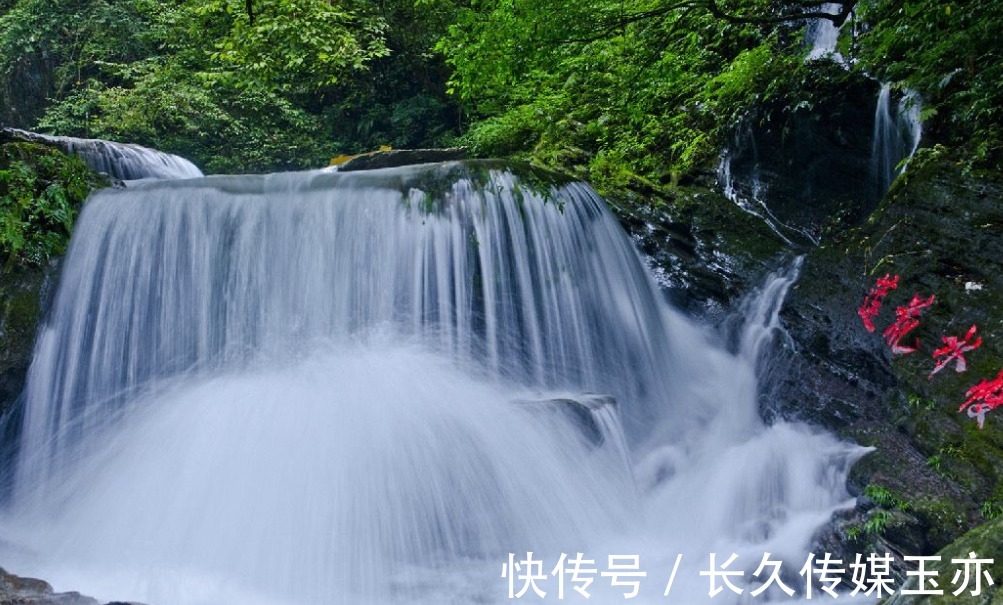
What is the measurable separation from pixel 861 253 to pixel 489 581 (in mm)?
3738

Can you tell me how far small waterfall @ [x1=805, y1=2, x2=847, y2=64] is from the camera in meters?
6.67

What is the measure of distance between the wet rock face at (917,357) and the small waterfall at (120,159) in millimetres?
8592

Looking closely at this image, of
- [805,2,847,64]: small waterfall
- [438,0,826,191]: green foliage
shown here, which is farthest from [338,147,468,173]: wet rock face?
[805,2,847,64]: small waterfall

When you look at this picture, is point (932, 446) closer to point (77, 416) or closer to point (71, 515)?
point (71, 515)

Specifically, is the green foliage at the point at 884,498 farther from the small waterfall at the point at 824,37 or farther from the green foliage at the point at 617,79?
the small waterfall at the point at 824,37

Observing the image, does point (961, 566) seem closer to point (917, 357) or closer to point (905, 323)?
point (917, 357)

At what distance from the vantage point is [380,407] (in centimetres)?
555

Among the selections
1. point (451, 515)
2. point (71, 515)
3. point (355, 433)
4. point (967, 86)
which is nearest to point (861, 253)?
point (967, 86)

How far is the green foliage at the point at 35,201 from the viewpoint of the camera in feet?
21.3

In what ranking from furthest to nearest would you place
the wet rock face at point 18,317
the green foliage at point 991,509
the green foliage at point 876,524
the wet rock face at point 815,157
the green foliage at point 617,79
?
the wet rock face at point 815,157 → the wet rock face at point 18,317 → the green foliage at point 617,79 → the green foliage at point 876,524 → the green foliage at point 991,509

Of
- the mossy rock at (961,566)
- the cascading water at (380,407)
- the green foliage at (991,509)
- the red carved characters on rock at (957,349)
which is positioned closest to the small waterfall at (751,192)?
the cascading water at (380,407)

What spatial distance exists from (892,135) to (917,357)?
92.1 inches

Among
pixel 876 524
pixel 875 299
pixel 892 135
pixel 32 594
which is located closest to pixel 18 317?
pixel 32 594

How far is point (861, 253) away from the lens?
208 inches
